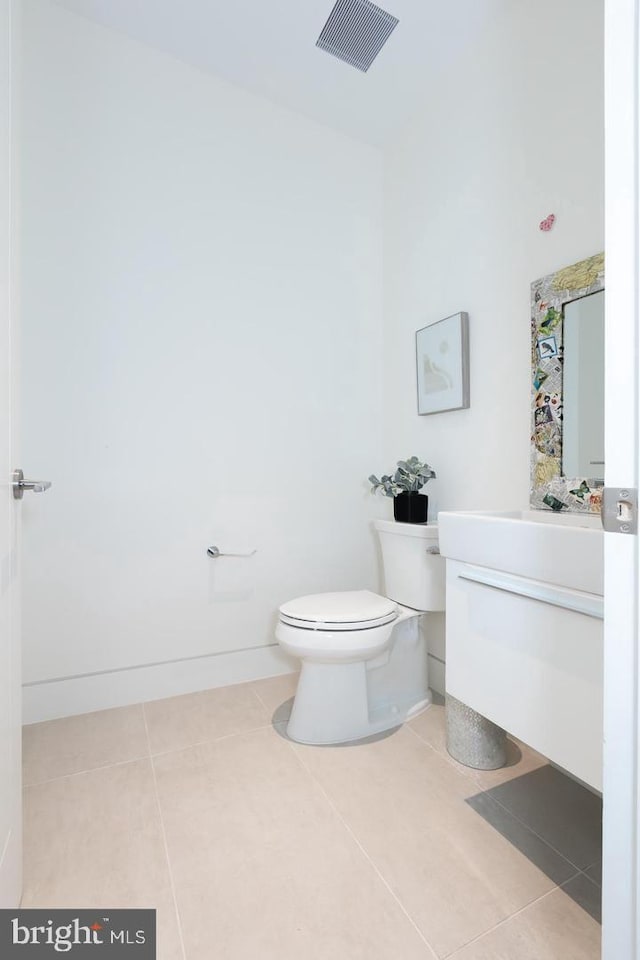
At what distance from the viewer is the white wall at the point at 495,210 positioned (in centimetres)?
142

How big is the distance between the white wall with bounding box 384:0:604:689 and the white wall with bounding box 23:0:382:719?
1.11 ft

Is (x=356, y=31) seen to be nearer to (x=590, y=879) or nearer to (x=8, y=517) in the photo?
(x=8, y=517)

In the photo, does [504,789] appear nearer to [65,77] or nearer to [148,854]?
[148,854]

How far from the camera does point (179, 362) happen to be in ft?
6.50

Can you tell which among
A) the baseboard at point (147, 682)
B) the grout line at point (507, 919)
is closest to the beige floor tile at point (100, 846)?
the baseboard at point (147, 682)

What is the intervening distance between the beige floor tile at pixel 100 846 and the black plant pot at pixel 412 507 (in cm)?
125

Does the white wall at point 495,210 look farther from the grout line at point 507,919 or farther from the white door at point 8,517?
the white door at point 8,517

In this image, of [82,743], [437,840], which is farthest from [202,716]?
[437,840]

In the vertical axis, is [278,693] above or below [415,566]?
below

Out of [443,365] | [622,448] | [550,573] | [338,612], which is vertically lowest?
[338,612]

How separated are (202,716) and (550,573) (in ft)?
4.69

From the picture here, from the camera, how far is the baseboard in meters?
1.78

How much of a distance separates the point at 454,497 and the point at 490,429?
32cm

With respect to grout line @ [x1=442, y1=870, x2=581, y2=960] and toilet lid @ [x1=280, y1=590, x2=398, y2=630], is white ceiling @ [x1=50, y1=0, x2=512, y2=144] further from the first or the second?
grout line @ [x1=442, y1=870, x2=581, y2=960]
